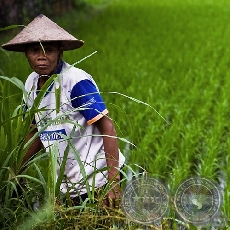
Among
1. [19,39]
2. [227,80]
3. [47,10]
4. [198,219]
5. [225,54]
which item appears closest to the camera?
[198,219]

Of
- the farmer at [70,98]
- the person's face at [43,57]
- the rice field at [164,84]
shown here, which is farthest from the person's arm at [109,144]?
the person's face at [43,57]

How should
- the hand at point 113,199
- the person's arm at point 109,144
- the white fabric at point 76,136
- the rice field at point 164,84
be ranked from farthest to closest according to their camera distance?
1. the rice field at point 164,84
2. the white fabric at point 76,136
3. the person's arm at point 109,144
4. the hand at point 113,199

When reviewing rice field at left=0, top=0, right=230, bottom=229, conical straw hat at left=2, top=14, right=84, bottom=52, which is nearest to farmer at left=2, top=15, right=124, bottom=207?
conical straw hat at left=2, top=14, right=84, bottom=52

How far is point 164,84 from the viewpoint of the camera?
6.09m

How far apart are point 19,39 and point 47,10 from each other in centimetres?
1208

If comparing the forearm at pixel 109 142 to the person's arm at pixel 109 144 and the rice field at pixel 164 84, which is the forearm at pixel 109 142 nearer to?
the person's arm at pixel 109 144

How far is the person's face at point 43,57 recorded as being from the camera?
1996 millimetres

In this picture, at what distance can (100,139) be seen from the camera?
2.11 meters

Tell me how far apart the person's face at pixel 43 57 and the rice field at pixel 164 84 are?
0.14 m

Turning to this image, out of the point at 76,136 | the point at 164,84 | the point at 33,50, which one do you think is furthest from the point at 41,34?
the point at 164,84

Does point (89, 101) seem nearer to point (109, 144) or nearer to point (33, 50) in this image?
point (109, 144)

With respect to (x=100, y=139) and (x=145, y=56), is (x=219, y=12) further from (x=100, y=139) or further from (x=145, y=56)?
(x=100, y=139)

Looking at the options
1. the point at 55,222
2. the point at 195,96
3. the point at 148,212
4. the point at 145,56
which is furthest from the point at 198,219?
the point at 145,56

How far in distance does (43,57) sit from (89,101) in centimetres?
23
